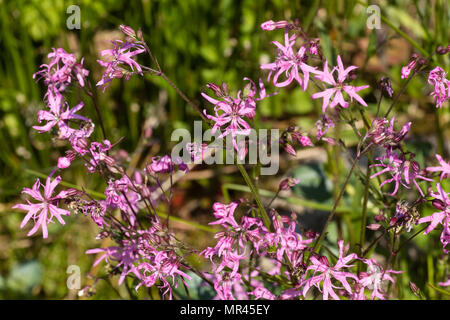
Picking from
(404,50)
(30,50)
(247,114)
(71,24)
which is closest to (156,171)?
(247,114)

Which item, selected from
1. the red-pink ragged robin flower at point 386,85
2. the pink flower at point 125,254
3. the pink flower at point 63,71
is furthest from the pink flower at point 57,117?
the red-pink ragged robin flower at point 386,85

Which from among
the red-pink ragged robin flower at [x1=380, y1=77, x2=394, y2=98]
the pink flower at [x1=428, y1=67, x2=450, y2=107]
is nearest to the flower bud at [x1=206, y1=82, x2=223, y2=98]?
the red-pink ragged robin flower at [x1=380, y1=77, x2=394, y2=98]

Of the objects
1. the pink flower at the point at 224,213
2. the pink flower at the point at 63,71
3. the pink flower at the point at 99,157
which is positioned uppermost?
the pink flower at the point at 63,71

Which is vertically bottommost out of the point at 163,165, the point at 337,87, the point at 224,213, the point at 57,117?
the point at 224,213

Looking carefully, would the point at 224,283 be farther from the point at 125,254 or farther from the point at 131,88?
the point at 131,88

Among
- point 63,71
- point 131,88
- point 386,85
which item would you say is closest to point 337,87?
point 386,85

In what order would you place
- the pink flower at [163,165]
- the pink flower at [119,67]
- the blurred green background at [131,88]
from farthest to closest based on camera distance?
1. the blurred green background at [131,88]
2. the pink flower at [163,165]
3. the pink flower at [119,67]

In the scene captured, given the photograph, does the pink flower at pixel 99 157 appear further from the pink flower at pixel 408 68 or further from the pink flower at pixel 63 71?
the pink flower at pixel 408 68

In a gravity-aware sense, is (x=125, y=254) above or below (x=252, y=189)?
below

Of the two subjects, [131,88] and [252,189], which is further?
[131,88]
